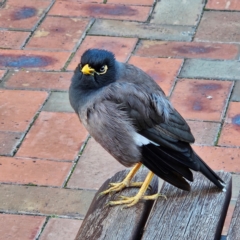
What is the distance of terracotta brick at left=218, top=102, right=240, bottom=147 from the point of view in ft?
12.8

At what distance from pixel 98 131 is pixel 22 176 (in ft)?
4.13

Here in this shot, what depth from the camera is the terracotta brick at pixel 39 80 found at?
4484 mm

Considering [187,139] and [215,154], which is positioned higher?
[187,139]

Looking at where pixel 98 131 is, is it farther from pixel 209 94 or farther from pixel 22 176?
pixel 209 94

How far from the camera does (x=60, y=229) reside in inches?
129

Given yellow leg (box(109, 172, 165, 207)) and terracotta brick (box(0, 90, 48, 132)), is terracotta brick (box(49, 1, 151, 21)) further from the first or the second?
yellow leg (box(109, 172, 165, 207))

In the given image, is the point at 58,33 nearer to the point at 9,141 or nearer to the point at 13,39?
the point at 13,39

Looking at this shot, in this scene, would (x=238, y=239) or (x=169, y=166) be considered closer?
(x=238, y=239)

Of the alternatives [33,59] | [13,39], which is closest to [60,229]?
[33,59]

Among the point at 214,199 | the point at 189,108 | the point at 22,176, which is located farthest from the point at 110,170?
the point at 214,199

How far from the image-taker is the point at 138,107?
2.55 metres

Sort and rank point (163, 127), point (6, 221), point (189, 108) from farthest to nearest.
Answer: point (189, 108) → point (6, 221) → point (163, 127)

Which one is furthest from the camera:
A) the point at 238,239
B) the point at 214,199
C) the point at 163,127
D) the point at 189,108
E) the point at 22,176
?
the point at 189,108

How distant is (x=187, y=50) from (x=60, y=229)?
78.5 inches
